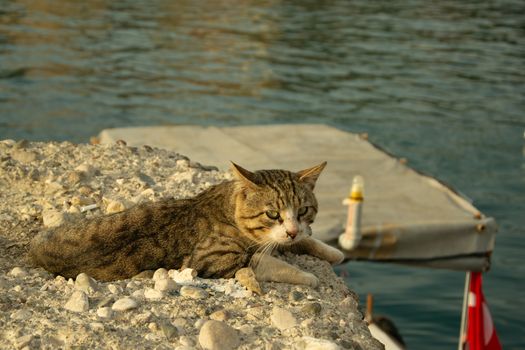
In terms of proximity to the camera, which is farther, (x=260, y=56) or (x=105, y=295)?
(x=260, y=56)

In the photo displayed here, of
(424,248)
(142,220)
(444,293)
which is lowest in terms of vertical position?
(444,293)

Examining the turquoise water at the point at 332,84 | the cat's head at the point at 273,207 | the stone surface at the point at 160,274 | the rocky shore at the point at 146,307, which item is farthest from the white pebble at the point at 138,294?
the turquoise water at the point at 332,84

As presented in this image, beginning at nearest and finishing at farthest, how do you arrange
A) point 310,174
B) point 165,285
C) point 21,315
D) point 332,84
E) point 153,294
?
point 21,315, point 153,294, point 165,285, point 310,174, point 332,84

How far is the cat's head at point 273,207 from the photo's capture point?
27.4 ft

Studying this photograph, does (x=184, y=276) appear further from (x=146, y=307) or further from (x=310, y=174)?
(x=310, y=174)

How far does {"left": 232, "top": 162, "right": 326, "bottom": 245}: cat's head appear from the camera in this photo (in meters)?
8.36

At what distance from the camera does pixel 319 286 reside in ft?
28.2

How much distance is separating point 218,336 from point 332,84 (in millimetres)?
33610

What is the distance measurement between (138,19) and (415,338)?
33.4m

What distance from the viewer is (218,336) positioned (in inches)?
276

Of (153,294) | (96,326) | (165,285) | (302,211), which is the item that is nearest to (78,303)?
(96,326)

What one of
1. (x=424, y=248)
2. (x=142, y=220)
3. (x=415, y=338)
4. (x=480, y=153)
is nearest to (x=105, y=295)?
(x=142, y=220)

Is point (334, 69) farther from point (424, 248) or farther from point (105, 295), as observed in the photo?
point (105, 295)

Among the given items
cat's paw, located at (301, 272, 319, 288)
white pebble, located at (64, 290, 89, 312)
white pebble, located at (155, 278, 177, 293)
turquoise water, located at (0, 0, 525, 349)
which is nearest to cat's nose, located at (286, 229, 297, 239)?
cat's paw, located at (301, 272, 319, 288)
